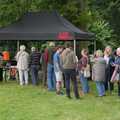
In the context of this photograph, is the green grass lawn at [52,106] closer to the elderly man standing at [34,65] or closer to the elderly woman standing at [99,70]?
the elderly woman standing at [99,70]

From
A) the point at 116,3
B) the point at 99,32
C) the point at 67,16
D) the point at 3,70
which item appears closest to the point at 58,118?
the point at 3,70

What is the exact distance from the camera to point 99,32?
44812 millimetres

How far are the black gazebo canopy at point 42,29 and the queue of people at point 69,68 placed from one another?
1376 millimetres

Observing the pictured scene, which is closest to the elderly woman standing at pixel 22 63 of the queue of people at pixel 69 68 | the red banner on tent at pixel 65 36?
the queue of people at pixel 69 68

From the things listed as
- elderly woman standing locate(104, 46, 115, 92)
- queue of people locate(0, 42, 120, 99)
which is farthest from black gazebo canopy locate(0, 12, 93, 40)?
elderly woman standing locate(104, 46, 115, 92)

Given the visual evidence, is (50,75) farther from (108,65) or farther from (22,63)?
(108,65)

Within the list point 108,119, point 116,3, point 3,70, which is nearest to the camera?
point 108,119

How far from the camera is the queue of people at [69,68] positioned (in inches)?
599

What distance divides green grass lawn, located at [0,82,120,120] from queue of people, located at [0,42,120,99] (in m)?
0.44

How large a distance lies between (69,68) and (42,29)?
7.00 metres

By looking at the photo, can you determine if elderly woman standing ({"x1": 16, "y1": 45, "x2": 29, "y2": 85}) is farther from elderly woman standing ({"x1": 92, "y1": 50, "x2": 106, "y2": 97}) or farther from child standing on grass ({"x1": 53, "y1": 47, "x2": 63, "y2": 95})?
elderly woman standing ({"x1": 92, "y1": 50, "x2": 106, "y2": 97})

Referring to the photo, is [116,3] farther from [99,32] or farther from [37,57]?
[37,57]

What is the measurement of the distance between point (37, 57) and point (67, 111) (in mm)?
7401

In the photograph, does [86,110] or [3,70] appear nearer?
[86,110]
